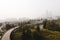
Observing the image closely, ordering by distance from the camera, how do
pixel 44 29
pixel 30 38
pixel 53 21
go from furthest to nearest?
pixel 53 21 → pixel 44 29 → pixel 30 38

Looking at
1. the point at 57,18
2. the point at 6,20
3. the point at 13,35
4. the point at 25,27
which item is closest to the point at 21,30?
the point at 25,27

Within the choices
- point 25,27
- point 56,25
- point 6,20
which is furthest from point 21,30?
point 56,25

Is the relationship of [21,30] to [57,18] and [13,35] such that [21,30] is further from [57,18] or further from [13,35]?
[57,18]

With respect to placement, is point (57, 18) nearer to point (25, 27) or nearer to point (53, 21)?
point (53, 21)

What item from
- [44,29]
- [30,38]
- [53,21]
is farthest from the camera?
[53,21]

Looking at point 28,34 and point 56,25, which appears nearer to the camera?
point 28,34

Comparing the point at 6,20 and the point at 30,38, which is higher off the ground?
the point at 6,20

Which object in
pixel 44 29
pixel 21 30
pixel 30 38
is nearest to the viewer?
pixel 30 38

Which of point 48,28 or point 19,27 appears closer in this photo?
point 19,27

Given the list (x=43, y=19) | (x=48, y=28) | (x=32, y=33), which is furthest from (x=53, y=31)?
(x=32, y=33)
